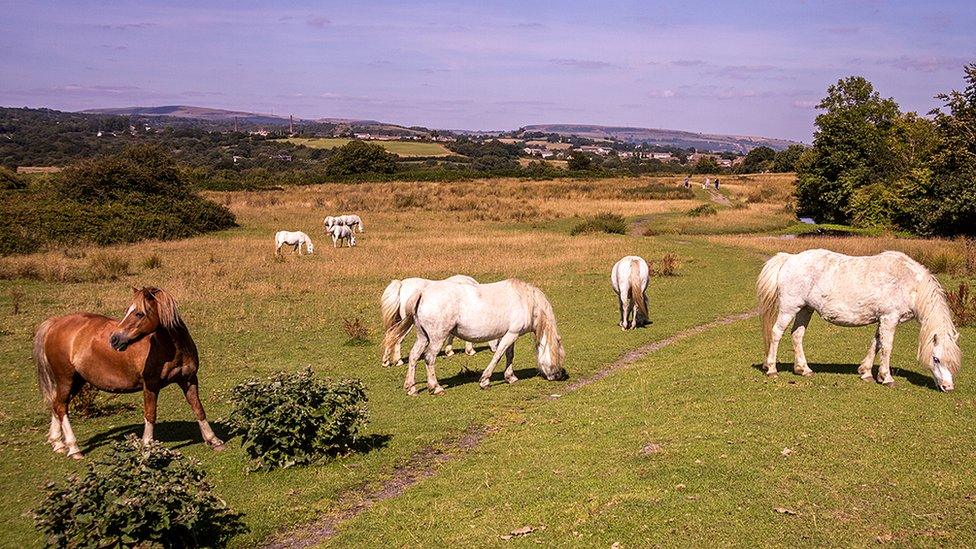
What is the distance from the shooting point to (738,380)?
12.2 m

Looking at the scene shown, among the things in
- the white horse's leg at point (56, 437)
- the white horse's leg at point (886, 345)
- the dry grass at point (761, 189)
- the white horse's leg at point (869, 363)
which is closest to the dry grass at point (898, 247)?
the white horse's leg at point (869, 363)

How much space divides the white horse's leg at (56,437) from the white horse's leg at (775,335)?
11.9 metres

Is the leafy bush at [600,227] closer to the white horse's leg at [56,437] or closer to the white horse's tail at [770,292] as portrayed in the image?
the white horse's tail at [770,292]

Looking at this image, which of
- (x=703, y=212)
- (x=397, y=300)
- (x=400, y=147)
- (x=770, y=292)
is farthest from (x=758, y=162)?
(x=397, y=300)

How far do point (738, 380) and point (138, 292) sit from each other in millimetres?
10038

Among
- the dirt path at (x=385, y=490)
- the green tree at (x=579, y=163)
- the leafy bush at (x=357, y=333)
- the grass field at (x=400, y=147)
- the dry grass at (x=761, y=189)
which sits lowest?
the leafy bush at (x=357, y=333)

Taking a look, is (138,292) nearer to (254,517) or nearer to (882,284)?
(254,517)

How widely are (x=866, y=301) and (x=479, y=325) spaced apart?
6.64m

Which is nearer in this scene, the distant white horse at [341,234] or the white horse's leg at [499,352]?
the white horse's leg at [499,352]

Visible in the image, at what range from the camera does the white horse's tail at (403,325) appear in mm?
12273

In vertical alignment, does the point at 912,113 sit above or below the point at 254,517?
above

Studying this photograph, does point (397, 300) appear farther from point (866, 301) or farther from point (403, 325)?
point (866, 301)

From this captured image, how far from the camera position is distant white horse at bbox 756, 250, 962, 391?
10.8 meters

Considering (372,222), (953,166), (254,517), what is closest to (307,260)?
(372,222)
